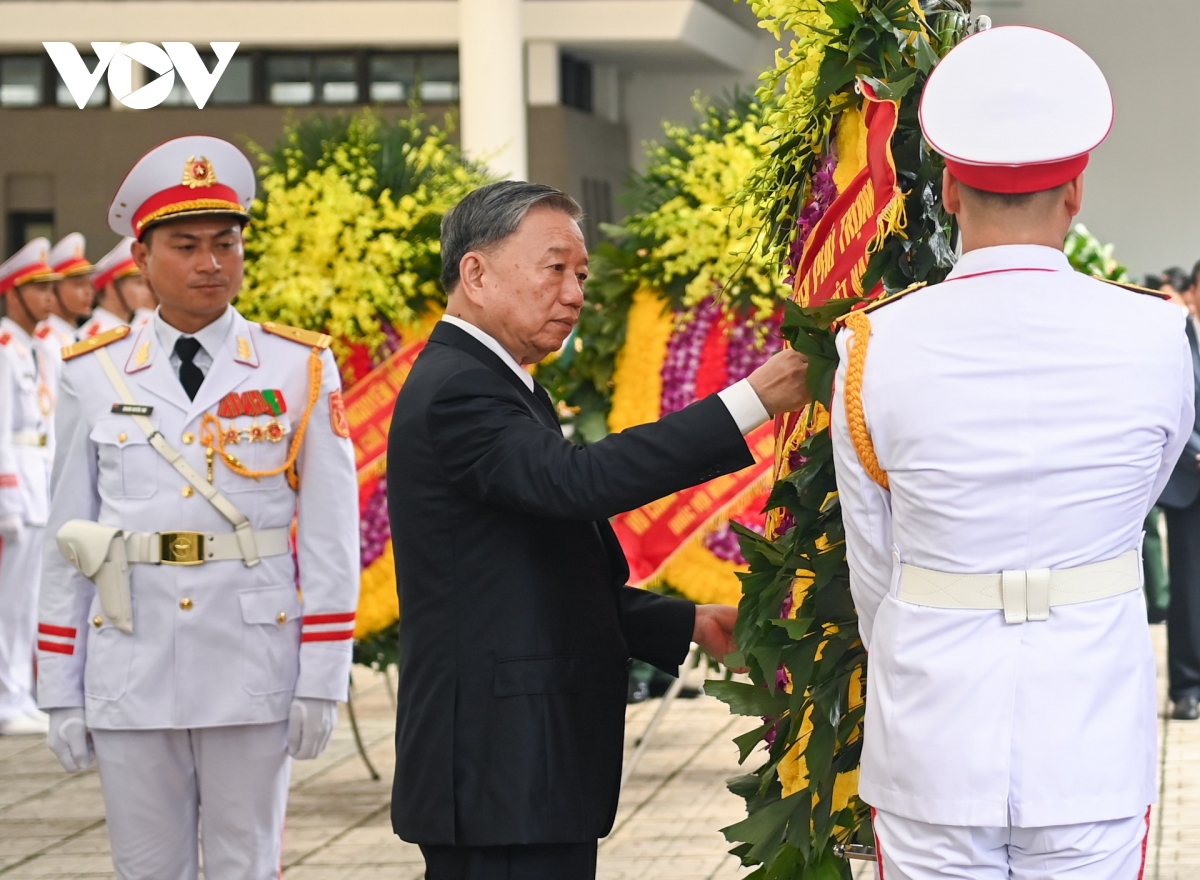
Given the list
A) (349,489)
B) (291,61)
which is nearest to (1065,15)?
(291,61)

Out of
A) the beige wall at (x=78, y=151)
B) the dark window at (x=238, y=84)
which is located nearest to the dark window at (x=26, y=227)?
the beige wall at (x=78, y=151)

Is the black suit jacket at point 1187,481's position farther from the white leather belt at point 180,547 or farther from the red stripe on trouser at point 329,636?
the white leather belt at point 180,547

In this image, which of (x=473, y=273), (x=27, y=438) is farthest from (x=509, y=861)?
(x=27, y=438)

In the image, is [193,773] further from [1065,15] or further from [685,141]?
[1065,15]

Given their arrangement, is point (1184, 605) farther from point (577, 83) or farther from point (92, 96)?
point (92, 96)

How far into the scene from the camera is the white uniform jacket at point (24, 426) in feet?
24.4

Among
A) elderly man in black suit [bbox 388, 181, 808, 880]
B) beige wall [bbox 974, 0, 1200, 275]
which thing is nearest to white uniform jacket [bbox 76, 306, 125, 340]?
elderly man in black suit [bbox 388, 181, 808, 880]

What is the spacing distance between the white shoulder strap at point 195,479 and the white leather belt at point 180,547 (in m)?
0.01

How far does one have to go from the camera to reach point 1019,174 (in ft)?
6.54

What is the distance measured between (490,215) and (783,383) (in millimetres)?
539

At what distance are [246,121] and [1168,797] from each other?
1583 centimetres

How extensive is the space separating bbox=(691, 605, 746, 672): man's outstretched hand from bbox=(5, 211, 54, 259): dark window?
1807 cm

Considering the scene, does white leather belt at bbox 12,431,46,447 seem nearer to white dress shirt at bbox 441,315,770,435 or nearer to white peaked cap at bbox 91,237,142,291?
white peaked cap at bbox 91,237,142,291

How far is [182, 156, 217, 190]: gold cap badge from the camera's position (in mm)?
3428
